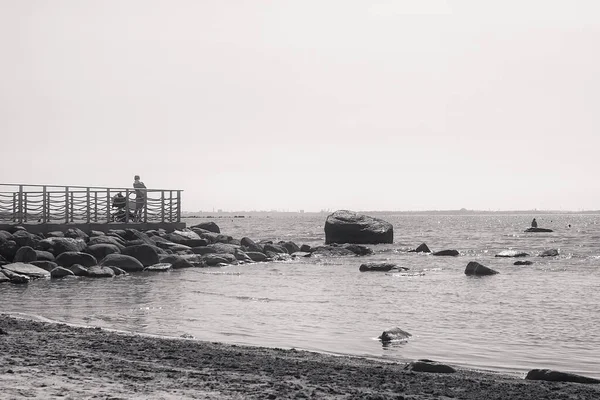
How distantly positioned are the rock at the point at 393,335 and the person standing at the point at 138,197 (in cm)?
2331

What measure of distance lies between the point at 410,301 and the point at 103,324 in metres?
9.08

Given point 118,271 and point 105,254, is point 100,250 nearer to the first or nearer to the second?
point 105,254

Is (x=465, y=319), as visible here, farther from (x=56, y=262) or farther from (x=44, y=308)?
(x=56, y=262)

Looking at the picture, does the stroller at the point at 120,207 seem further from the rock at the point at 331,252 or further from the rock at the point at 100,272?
the rock at the point at 331,252

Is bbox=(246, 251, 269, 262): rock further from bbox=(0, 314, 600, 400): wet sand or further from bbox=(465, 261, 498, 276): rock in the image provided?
bbox=(0, 314, 600, 400): wet sand

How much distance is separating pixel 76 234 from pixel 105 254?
2.12 metres

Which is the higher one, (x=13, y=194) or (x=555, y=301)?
(x=13, y=194)

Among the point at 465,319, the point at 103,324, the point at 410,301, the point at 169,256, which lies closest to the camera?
the point at 103,324

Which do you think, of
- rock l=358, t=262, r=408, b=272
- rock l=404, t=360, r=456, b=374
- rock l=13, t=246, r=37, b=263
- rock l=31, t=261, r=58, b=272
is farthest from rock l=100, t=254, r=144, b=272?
rock l=404, t=360, r=456, b=374

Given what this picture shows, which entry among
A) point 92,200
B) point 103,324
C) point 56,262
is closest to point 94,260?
point 56,262

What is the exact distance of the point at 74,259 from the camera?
27.0 metres

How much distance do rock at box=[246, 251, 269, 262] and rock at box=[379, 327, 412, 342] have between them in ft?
75.6

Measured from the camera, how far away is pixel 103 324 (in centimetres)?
1495

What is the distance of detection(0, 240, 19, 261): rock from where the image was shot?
26.7 meters
